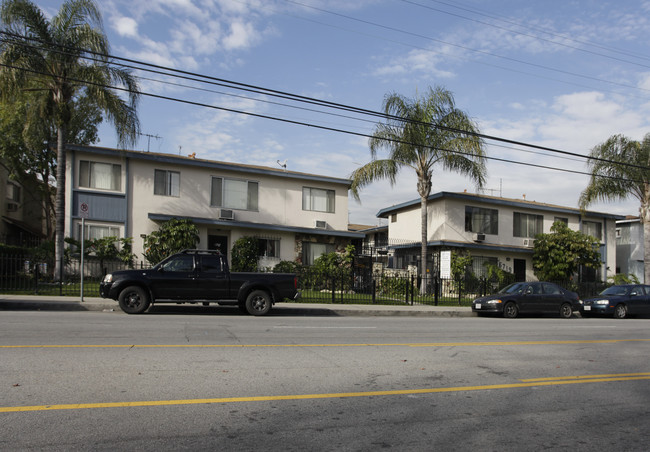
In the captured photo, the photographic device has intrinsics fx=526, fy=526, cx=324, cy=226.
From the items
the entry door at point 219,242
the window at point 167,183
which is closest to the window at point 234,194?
the entry door at point 219,242

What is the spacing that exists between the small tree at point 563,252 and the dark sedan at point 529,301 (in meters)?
10.3

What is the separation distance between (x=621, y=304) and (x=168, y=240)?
19788 millimetres

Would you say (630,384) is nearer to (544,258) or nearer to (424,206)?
(424,206)

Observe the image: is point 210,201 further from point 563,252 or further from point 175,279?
point 563,252

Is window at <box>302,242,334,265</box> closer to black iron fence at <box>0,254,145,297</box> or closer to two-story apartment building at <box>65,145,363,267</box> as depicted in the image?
two-story apartment building at <box>65,145,363,267</box>

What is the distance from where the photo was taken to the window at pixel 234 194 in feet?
89.2

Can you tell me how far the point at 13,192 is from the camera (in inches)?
1426

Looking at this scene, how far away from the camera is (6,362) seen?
734cm

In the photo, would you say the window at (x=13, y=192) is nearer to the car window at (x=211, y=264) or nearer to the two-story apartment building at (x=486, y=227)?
the two-story apartment building at (x=486, y=227)

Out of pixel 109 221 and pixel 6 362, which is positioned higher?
pixel 109 221

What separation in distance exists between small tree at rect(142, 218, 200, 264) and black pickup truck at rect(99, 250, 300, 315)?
9.02 meters

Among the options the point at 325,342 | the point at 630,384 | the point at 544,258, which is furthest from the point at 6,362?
the point at 544,258

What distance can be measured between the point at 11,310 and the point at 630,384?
→ 15.7 metres

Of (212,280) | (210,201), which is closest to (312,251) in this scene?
(210,201)
